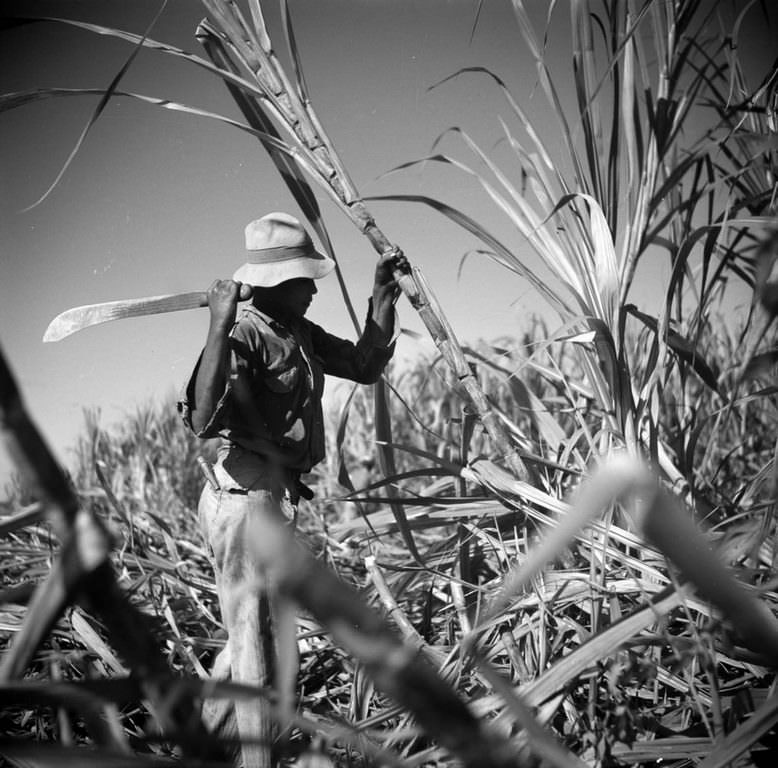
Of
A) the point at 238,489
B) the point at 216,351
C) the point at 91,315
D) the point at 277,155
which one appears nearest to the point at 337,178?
the point at 277,155

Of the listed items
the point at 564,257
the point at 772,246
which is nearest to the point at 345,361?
the point at 564,257

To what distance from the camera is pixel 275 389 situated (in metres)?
1.61

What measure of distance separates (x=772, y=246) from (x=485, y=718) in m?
0.90

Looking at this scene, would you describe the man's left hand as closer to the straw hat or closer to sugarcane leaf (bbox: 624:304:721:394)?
the straw hat

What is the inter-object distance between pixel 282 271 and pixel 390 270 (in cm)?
26

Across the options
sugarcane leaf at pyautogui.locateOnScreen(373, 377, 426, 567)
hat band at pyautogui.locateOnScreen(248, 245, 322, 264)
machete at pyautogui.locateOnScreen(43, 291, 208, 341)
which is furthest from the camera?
sugarcane leaf at pyautogui.locateOnScreen(373, 377, 426, 567)

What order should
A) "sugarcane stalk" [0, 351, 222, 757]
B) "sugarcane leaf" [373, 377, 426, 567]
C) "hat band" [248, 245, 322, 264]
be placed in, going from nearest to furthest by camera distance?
"sugarcane stalk" [0, 351, 222, 757]
"hat band" [248, 245, 322, 264]
"sugarcane leaf" [373, 377, 426, 567]

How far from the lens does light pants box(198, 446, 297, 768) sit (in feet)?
4.96

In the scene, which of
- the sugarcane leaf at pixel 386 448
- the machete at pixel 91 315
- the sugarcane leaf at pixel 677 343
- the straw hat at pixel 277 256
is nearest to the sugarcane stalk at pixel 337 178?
the straw hat at pixel 277 256

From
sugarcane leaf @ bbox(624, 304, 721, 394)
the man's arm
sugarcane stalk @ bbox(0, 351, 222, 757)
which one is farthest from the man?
sugarcane stalk @ bbox(0, 351, 222, 757)

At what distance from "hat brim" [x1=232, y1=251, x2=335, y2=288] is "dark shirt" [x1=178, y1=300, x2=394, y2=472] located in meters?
0.09

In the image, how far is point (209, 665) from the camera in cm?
206

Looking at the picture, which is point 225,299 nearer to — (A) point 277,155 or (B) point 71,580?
(A) point 277,155

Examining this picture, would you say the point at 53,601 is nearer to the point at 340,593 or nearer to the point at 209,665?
the point at 340,593
